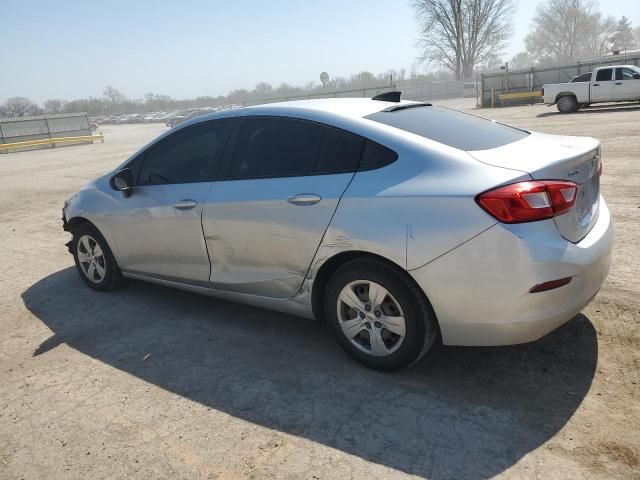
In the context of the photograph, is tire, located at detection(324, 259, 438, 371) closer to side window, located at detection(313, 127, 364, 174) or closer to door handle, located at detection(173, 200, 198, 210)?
side window, located at detection(313, 127, 364, 174)

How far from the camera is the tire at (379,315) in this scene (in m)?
2.92

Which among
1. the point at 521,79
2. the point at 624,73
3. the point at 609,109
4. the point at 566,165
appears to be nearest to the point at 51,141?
the point at 521,79

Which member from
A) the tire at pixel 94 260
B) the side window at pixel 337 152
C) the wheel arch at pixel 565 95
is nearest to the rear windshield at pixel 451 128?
the side window at pixel 337 152

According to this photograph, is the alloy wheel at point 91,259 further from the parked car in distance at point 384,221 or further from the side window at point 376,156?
the side window at point 376,156

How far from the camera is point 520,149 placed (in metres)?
3.09

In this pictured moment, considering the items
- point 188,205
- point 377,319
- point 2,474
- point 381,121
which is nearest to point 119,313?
point 188,205

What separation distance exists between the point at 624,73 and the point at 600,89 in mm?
1018

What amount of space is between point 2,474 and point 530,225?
9.63ft

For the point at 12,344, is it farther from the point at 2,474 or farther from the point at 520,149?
the point at 520,149

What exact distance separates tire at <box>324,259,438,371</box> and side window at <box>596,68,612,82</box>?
22.8m

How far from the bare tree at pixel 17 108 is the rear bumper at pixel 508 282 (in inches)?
2668

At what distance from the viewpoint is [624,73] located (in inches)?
841

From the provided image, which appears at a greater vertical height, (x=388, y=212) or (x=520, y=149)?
(x=520, y=149)

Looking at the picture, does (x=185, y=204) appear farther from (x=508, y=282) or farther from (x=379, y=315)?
(x=508, y=282)
